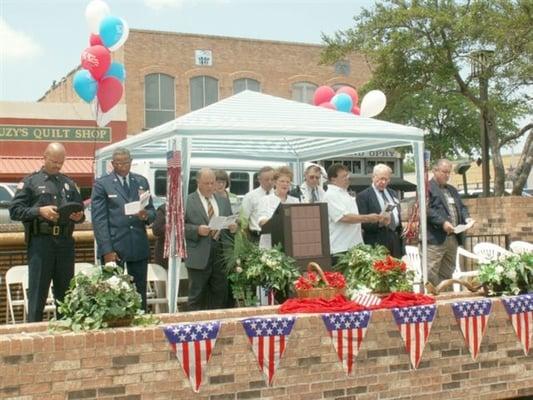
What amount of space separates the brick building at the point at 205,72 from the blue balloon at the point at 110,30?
21187mm

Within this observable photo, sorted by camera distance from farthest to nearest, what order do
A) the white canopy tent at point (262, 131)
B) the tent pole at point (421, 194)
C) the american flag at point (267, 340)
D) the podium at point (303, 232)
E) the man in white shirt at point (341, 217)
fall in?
the tent pole at point (421, 194), the man in white shirt at point (341, 217), the podium at point (303, 232), the white canopy tent at point (262, 131), the american flag at point (267, 340)

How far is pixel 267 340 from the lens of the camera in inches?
195

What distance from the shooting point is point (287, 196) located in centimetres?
859

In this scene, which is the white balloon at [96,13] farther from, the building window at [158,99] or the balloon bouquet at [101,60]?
the building window at [158,99]

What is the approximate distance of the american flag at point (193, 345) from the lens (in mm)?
4695

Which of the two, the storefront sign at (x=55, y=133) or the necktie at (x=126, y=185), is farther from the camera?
the storefront sign at (x=55, y=133)

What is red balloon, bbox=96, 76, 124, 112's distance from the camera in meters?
13.8

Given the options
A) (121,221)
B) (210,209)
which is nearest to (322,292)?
(210,209)

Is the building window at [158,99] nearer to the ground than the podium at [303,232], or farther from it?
farther from it

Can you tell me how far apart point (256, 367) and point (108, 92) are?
383 inches

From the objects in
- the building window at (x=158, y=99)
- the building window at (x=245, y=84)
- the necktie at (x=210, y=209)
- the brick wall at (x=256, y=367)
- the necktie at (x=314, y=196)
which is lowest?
the brick wall at (x=256, y=367)

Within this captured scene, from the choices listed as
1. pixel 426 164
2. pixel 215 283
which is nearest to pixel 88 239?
pixel 215 283

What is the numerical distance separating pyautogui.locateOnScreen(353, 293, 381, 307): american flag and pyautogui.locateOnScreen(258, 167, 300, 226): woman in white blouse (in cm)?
243

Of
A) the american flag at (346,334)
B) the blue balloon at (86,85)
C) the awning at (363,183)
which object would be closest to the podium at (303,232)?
the american flag at (346,334)
